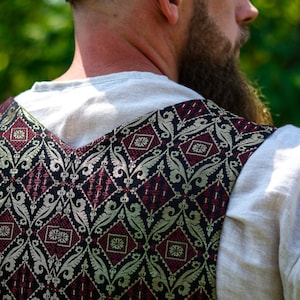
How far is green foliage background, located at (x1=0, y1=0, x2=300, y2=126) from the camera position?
4.66 metres

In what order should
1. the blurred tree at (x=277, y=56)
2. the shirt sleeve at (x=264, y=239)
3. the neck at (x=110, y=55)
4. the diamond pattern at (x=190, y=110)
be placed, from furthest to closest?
the blurred tree at (x=277, y=56) < the neck at (x=110, y=55) < the diamond pattern at (x=190, y=110) < the shirt sleeve at (x=264, y=239)

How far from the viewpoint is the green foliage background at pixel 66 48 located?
466 centimetres

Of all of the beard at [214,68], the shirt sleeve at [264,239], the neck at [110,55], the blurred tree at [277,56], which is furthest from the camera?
the blurred tree at [277,56]

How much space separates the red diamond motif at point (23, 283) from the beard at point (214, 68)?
28.3 inches

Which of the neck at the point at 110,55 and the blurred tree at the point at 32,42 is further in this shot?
the blurred tree at the point at 32,42

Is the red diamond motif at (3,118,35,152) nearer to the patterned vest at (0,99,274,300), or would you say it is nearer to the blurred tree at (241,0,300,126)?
the patterned vest at (0,99,274,300)

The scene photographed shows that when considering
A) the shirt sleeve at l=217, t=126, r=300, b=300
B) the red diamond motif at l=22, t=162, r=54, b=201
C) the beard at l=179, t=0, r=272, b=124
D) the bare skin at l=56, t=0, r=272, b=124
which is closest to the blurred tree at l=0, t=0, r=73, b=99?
the beard at l=179, t=0, r=272, b=124

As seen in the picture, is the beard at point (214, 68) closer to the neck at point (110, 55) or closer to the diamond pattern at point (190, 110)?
the neck at point (110, 55)

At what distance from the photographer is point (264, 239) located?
1.71 metres

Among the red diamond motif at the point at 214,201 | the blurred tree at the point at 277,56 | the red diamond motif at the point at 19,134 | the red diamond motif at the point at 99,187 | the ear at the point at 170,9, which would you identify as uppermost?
the ear at the point at 170,9

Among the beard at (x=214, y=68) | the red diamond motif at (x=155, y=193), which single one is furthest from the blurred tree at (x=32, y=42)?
the red diamond motif at (x=155, y=193)

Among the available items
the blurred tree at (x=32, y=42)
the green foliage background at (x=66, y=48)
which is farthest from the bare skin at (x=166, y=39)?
the blurred tree at (x=32, y=42)

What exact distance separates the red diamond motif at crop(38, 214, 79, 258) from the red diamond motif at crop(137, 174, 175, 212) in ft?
0.53

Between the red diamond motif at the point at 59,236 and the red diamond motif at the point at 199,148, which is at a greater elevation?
the red diamond motif at the point at 199,148
